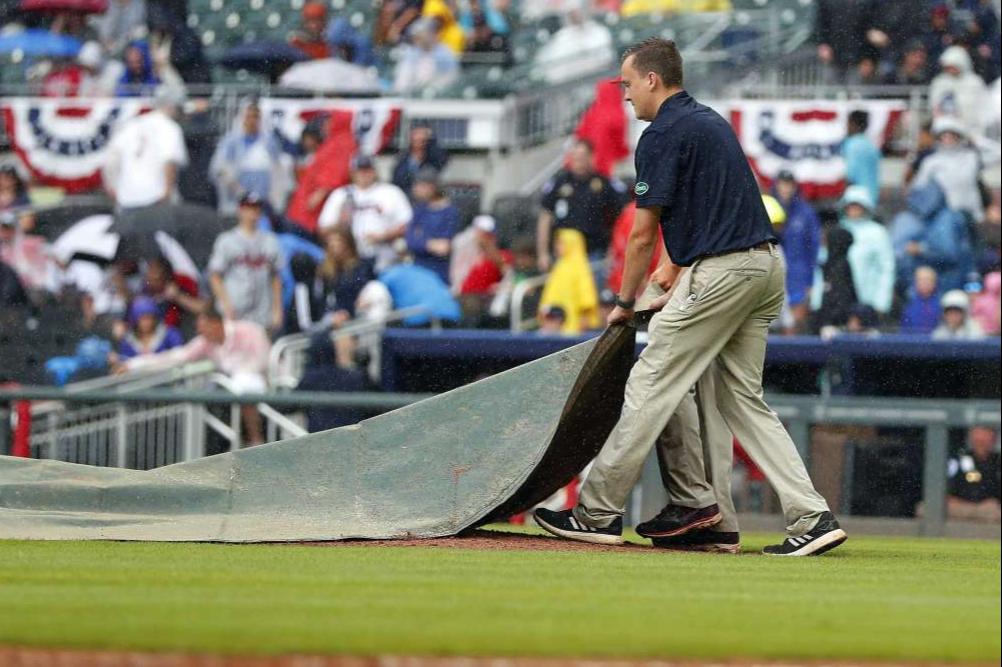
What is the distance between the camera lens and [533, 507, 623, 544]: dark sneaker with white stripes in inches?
320

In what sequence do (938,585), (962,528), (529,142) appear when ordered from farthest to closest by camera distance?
(529,142), (962,528), (938,585)

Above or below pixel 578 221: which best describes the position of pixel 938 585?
below

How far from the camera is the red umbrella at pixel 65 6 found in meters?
22.7

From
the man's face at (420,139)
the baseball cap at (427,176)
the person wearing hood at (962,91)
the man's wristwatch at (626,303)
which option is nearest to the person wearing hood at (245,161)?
the man's face at (420,139)

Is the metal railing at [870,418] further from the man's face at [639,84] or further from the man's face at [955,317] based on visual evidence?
the man's face at [639,84]

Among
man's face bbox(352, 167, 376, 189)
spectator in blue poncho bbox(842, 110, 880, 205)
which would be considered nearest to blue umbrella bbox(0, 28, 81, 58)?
man's face bbox(352, 167, 376, 189)

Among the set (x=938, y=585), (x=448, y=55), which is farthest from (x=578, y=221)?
(x=938, y=585)

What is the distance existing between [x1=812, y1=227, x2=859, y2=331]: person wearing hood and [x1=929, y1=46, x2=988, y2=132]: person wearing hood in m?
2.73

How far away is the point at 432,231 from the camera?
56.3 ft

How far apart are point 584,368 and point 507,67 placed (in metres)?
14.7

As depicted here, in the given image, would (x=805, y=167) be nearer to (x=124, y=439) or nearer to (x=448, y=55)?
(x=448, y=55)

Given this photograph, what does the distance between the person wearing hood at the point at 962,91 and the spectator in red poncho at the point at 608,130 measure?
306 cm

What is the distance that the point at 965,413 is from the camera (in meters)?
13.0

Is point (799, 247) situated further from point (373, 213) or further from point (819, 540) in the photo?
point (819, 540)
